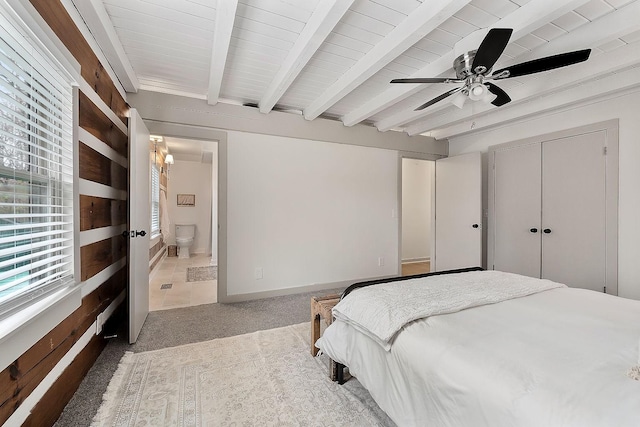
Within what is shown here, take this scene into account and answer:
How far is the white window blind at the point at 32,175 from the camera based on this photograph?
3.50ft

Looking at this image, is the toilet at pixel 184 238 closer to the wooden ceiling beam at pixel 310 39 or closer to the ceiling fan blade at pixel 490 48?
the wooden ceiling beam at pixel 310 39

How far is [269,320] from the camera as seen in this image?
9.15 feet

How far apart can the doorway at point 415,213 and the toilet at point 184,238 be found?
468cm

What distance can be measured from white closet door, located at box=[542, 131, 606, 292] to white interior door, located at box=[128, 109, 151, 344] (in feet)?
14.0

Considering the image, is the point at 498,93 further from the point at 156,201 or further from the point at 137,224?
the point at 156,201

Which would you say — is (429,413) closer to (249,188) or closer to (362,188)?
(249,188)

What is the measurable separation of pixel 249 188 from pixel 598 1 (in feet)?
10.6

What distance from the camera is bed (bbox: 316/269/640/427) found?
80cm

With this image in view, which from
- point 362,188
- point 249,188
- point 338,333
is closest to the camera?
point 338,333

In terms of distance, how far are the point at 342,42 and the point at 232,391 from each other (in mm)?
2508

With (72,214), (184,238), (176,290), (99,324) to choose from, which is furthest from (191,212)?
Result: (72,214)

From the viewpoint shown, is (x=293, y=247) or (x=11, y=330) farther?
(x=293, y=247)

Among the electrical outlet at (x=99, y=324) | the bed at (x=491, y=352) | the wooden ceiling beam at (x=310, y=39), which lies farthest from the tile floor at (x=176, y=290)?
the wooden ceiling beam at (x=310, y=39)

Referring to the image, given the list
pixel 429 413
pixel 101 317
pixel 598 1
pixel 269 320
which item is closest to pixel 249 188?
pixel 269 320
